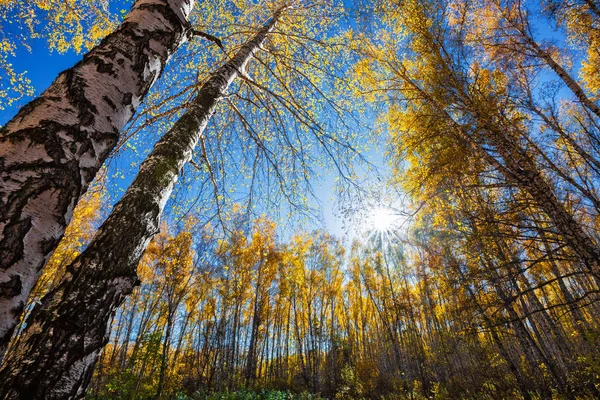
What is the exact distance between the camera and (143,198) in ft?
3.75

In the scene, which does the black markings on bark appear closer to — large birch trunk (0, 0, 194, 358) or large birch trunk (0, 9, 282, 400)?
large birch trunk (0, 0, 194, 358)

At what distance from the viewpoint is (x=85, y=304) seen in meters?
0.81

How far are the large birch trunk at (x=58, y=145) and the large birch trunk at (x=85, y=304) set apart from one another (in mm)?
99

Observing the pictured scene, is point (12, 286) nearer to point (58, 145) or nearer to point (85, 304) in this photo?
point (85, 304)

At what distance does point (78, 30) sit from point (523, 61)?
33.6 feet

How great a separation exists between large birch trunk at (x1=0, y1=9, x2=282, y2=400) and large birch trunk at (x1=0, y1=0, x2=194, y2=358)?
0.32 ft

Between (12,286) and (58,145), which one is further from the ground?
(58,145)

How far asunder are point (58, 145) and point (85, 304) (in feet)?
1.70

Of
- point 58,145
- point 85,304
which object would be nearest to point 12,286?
point 85,304

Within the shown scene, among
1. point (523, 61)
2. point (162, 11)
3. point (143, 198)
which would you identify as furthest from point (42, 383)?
point (523, 61)

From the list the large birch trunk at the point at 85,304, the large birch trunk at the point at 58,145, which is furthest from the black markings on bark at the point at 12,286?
the large birch trunk at the point at 85,304

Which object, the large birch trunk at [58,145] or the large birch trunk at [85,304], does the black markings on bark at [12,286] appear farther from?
the large birch trunk at [85,304]

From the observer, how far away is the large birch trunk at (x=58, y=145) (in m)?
0.63

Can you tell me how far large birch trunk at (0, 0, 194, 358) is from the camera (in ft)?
2.07
